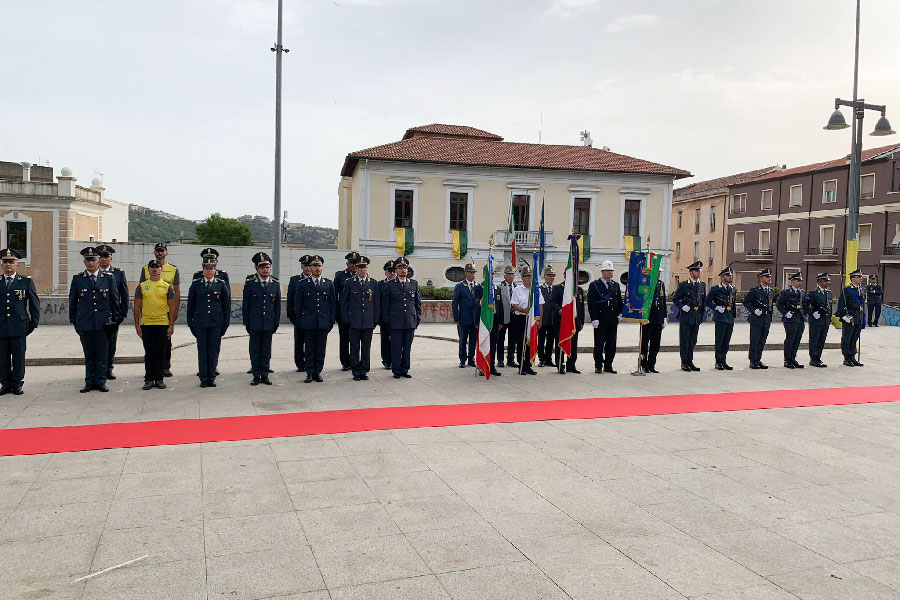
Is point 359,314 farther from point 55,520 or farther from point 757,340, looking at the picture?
point 757,340

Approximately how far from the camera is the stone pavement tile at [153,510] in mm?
4395

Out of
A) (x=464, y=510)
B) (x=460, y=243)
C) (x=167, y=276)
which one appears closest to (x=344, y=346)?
(x=167, y=276)

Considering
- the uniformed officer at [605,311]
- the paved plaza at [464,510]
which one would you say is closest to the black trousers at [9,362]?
the paved plaza at [464,510]

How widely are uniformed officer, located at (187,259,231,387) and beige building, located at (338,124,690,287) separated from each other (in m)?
25.7

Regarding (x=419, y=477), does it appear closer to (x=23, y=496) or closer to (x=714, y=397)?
(x=23, y=496)

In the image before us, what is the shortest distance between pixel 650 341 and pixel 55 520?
956cm

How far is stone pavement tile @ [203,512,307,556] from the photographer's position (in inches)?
159

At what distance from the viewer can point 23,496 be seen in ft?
15.9

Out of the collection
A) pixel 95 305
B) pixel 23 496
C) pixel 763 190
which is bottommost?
pixel 23 496

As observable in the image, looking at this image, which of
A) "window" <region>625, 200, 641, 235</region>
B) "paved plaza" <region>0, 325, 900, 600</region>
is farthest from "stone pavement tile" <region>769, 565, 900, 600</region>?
"window" <region>625, 200, 641, 235</region>

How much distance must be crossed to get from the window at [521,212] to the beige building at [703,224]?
20102mm

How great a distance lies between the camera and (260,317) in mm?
9648

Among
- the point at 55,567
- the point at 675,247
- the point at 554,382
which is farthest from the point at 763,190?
the point at 55,567

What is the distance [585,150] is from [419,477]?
3735cm
